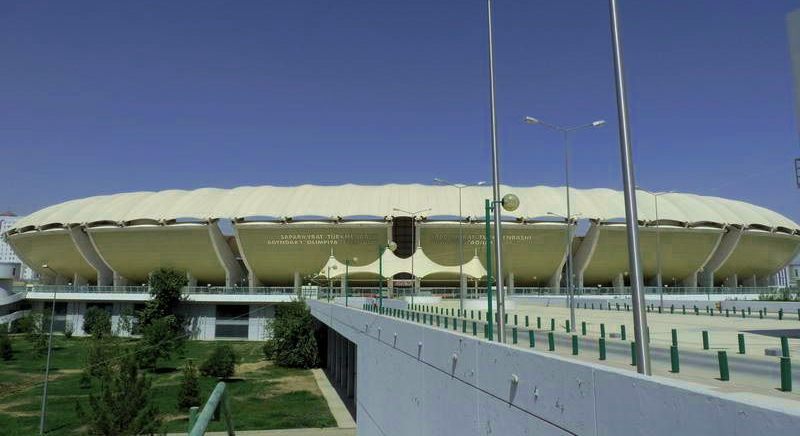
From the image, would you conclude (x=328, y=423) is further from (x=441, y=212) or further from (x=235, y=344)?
(x=441, y=212)

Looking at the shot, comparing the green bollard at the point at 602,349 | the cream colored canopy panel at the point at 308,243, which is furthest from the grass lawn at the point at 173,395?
the green bollard at the point at 602,349

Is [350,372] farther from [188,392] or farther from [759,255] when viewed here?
[759,255]

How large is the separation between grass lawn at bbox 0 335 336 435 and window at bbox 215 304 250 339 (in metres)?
14.1

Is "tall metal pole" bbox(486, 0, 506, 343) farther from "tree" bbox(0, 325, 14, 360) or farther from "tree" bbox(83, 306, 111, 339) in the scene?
"tree" bbox(83, 306, 111, 339)

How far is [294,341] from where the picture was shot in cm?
5888

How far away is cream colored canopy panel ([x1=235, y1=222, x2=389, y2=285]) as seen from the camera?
78.2 meters

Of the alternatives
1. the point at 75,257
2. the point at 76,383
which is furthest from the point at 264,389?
the point at 75,257

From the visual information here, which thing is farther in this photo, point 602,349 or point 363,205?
point 363,205

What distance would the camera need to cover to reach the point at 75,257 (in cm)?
8744

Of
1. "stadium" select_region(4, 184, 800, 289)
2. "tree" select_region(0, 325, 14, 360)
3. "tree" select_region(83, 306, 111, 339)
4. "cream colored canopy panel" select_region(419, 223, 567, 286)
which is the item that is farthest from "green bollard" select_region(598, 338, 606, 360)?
"tree" select_region(83, 306, 111, 339)

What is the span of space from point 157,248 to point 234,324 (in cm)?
1587

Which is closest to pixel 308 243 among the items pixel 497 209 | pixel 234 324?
pixel 234 324

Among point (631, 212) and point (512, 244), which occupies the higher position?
point (512, 244)

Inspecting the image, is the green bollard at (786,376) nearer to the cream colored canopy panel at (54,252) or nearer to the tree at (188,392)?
the tree at (188,392)
